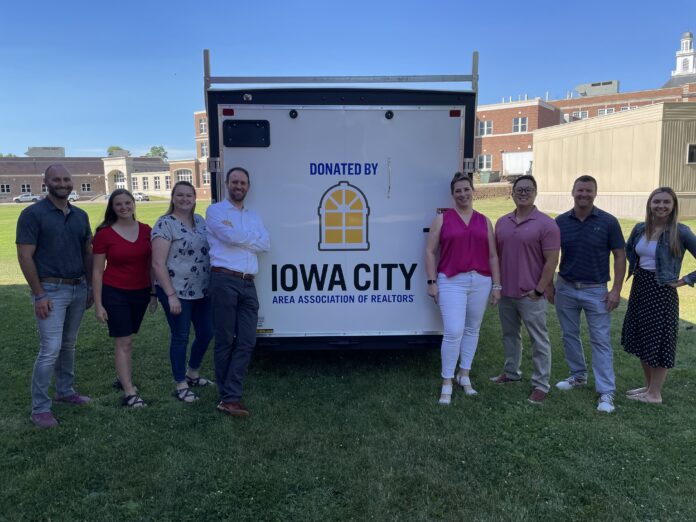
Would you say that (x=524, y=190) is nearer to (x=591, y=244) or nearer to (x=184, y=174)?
(x=591, y=244)

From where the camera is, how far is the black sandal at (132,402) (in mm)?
4355

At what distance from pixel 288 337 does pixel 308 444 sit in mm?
1107

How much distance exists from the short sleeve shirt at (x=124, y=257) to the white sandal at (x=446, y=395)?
2.60 m

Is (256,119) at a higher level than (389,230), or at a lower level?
higher

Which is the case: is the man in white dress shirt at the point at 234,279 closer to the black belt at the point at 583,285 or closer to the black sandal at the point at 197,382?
the black sandal at the point at 197,382

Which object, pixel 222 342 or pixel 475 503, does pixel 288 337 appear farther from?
pixel 475 503

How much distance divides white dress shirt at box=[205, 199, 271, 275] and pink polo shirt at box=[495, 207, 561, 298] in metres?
2.02

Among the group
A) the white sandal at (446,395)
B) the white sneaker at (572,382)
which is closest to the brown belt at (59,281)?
the white sandal at (446,395)

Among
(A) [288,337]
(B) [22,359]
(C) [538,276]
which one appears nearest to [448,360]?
(C) [538,276]

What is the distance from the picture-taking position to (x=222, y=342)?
4184 mm

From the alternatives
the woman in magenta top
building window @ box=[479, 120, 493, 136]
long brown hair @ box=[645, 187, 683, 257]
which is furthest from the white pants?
building window @ box=[479, 120, 493, 136]

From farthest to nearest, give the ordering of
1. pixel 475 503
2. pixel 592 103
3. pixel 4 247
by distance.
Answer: pixel 592 103 < pixel 4 247 < pixel 475 503

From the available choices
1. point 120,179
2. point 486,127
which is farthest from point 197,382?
point 120,179

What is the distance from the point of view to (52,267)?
390 cm
